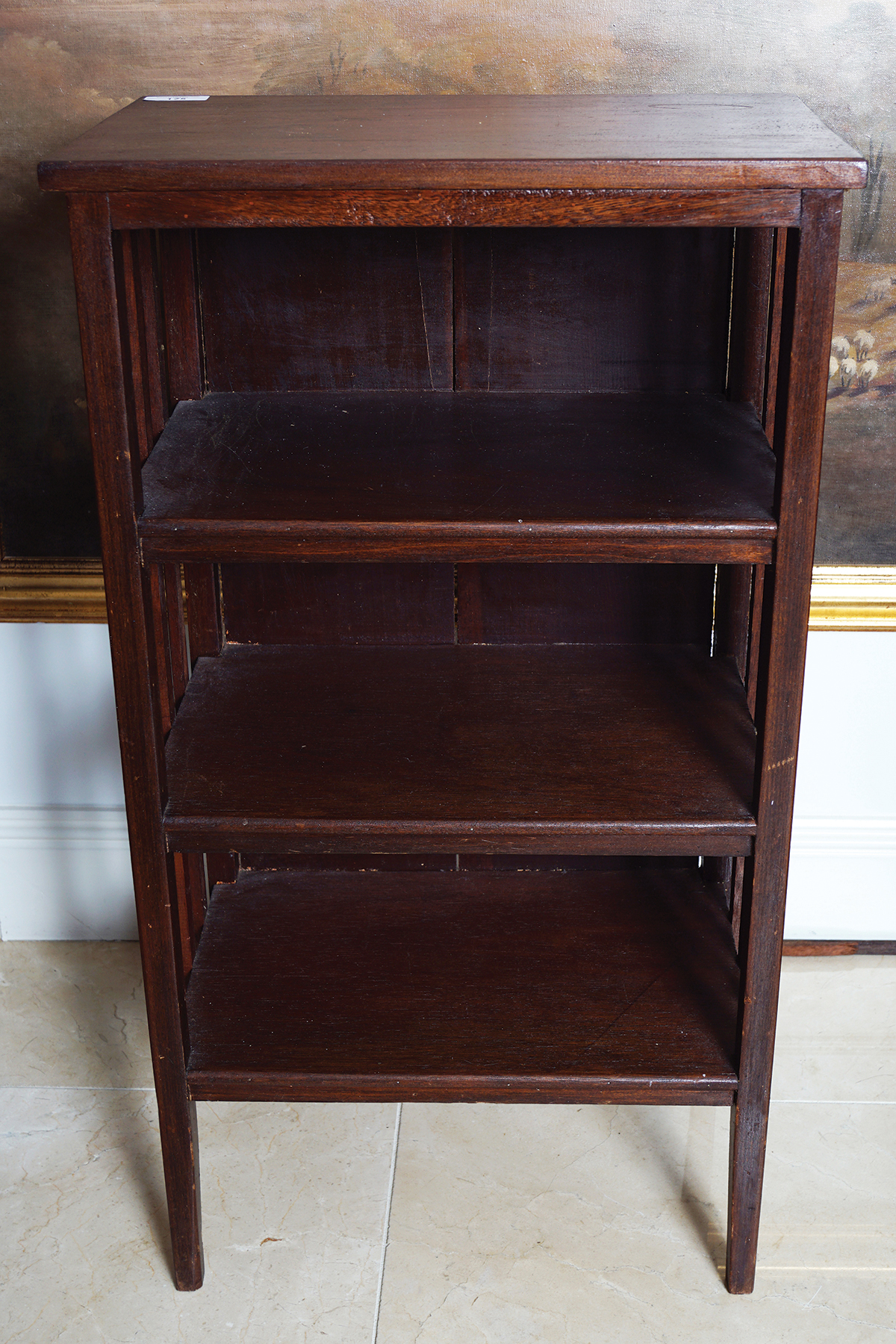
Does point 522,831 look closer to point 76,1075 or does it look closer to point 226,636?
point 226,636

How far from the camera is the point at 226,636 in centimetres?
194

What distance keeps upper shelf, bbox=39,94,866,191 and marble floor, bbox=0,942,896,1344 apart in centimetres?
139

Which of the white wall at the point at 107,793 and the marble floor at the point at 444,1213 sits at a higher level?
the white wall at the point at 107,793

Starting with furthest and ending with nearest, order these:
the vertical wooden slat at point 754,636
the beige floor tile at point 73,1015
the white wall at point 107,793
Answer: the white wall at point 107,793 < the beige floor tile at point 73,1015 < the vertical wooden slat at point 754,636

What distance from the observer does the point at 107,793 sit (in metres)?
2.35

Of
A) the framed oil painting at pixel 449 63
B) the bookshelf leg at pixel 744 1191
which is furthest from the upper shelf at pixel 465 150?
the bookshelf leg at pixel 744 1191

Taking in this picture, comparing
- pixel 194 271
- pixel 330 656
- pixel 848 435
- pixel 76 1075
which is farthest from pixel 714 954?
pixel 194 271

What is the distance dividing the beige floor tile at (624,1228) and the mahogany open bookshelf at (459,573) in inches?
3.6

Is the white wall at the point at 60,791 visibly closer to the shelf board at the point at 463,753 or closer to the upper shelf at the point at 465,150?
the shelf board at the point at 463,753

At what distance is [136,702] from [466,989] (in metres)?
0.63

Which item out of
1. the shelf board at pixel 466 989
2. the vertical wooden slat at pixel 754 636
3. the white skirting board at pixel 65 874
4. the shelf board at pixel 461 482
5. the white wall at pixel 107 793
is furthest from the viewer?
the white skirting board at pixel 65 874

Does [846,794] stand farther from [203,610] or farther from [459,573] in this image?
[203,610]

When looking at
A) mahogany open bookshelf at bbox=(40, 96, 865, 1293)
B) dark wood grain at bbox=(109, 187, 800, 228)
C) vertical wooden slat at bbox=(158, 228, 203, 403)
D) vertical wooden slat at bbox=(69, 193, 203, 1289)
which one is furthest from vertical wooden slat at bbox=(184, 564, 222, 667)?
dark wood grain at bbox=(109, 187, 800, 228)

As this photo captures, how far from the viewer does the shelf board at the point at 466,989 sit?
1654mm
